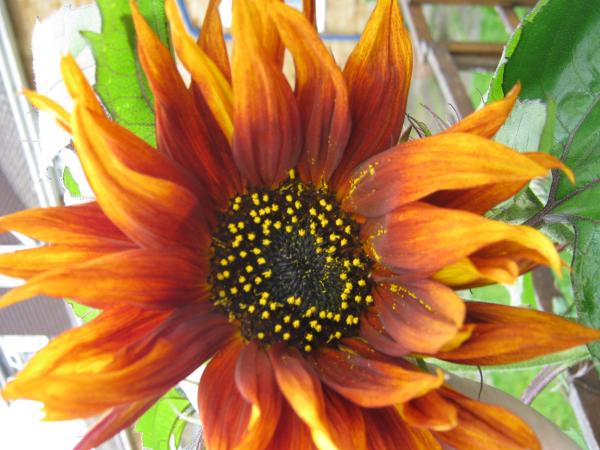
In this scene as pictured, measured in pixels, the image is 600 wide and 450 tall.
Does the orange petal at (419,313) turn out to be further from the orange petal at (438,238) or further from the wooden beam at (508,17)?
the wooden beam at (508,17)

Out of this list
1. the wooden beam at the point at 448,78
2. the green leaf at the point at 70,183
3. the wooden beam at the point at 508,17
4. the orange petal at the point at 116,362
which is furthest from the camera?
the wooden beam at the point at 508,17

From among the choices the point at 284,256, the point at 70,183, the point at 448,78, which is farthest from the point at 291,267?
the point at 448,78

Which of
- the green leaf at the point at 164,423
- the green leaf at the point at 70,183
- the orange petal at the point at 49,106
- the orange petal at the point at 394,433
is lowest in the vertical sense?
the green leaf at the point at 164,423

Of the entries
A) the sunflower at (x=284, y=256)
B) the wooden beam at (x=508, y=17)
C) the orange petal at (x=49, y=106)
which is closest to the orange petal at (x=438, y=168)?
the sunflower at (x=284, y=256)

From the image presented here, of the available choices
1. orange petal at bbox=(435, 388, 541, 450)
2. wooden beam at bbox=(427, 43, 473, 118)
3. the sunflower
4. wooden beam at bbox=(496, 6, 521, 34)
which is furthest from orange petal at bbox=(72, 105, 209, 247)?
wooden beam at bbox=(496, 6, 521, 34)

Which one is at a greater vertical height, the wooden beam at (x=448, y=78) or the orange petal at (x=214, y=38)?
the orange petal at (x=214, y=38)

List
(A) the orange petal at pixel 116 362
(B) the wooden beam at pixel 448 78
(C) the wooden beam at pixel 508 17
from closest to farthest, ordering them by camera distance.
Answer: (A) the orange petal at pixel 116 362, (B) the wooden beam at pixel 448 78, (C) the wooden beam at pixel 508 17

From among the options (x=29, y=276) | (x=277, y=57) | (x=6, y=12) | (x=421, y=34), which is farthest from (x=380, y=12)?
(x=6, y=12)

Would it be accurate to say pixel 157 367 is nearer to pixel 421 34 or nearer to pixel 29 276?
pixel 29 276
